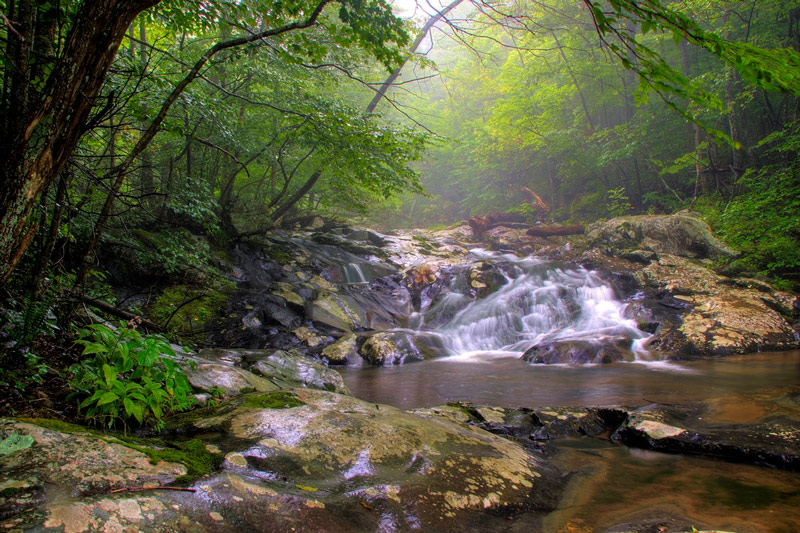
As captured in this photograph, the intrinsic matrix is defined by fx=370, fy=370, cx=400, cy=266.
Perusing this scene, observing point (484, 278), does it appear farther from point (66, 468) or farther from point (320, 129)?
point (66, 468)

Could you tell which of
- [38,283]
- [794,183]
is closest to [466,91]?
[794,183]

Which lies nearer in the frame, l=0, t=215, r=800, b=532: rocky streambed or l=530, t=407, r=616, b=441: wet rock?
l=0, t=215, r=800, b=532: rocky streambed

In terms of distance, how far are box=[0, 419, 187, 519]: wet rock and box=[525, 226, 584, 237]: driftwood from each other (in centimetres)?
1748

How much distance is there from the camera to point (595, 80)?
1738 centimetres

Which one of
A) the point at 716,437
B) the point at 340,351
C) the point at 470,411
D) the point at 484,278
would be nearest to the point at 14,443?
the point at 470,411

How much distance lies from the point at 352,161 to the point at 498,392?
428 centimetres

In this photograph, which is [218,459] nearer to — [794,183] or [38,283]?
[38,283]

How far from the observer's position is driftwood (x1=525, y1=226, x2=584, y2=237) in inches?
655

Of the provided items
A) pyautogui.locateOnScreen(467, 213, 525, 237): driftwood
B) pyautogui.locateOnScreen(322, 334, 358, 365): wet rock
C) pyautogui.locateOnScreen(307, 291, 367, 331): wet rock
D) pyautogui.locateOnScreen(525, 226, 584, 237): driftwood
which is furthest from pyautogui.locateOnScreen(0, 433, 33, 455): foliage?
pyautogui.locateOnScreen(467, 213, 525, 237): driftwood

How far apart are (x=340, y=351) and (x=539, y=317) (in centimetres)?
601

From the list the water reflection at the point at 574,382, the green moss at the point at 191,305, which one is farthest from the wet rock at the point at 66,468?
the green moss at the point at 191,305

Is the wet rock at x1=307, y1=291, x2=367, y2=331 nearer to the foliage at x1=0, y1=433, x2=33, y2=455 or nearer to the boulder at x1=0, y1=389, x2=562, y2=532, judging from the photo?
the boulder at x1=0, y1=389, x2=562, y2=532

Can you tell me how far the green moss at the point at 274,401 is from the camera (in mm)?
2828

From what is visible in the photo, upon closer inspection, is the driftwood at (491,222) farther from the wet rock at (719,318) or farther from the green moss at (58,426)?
the green moss at (58,426)
